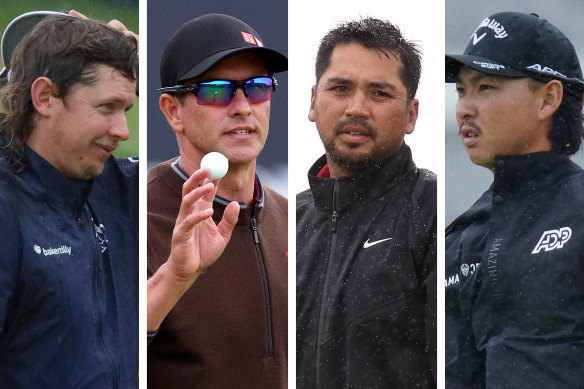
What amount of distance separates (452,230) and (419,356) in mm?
726

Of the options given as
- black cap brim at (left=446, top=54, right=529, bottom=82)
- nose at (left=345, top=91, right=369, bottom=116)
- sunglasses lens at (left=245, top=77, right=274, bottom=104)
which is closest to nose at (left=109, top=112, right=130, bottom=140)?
sunglasses lens at (left=245, top=77, right=274, bottom=104)

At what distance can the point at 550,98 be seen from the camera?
16.6 feet

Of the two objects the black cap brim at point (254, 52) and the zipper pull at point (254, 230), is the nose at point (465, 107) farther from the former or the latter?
the zipper pull at point (254, 230)

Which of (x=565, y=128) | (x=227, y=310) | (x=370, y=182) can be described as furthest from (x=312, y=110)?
(x=565, y=128)

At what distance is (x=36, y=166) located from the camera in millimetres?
4918

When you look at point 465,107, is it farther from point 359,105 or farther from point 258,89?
point 258,89

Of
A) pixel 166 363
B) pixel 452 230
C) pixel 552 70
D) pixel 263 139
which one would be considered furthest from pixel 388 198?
pixel 166 363

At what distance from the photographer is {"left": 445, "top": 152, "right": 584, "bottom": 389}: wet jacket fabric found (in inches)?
188

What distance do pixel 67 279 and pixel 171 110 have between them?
3.57ft

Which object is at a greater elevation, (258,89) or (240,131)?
(258,89)

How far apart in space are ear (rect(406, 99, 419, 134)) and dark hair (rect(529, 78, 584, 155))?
0.63m

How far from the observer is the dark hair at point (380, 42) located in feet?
17.0

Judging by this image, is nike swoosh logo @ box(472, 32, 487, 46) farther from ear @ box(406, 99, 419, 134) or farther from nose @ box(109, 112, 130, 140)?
nose @ box(109, 112, 130, 140)

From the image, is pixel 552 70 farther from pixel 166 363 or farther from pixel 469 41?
pixel 166 363
